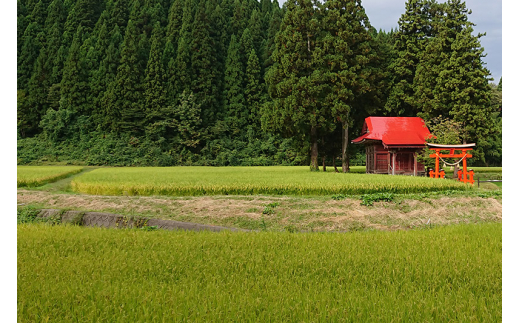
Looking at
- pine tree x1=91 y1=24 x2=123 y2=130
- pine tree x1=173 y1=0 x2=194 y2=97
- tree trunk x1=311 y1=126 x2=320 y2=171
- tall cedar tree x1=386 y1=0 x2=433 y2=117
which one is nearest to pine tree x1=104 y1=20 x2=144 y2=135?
pine tree x1=91 y1=24 x2=123 y2=130

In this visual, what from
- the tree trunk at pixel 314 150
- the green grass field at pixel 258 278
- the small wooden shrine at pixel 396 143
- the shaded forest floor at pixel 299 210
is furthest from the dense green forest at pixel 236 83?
the green grass field at pixel 258 278

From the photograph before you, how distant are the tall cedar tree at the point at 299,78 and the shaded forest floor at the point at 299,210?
1548 cm

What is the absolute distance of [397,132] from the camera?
26.3 metres

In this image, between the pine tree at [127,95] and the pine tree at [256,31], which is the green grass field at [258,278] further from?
the pine tree at [256,31]

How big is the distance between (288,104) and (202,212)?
1834 cm

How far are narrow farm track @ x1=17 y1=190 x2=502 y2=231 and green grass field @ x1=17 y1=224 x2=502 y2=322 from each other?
287cm

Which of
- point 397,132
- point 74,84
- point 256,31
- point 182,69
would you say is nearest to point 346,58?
point 397,132

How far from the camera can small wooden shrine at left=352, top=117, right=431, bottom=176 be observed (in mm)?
25469

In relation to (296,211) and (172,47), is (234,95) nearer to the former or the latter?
(172,47)

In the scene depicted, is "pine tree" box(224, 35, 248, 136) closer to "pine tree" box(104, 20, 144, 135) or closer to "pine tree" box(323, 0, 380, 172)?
"pine tree" box(104, 20, 144, 135)

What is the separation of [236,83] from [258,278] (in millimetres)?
46143

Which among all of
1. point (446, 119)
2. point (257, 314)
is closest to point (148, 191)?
point (257, 314)

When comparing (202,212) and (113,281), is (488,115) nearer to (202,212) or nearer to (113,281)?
(202,212)

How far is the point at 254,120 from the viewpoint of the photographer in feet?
162
